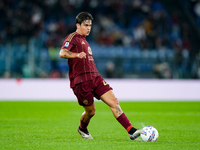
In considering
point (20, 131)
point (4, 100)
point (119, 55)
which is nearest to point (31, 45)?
point (4, 100)

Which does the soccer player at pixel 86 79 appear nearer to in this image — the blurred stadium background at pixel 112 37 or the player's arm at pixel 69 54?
the player's arm at pixel 69 54

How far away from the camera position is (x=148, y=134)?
5938 mm

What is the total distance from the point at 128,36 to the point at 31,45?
19.4ft

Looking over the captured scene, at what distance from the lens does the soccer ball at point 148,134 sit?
590 centimetres

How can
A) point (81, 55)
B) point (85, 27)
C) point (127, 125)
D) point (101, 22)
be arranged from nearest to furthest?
1. point (81, 55)
2. point (127, 125)
3. point (85, 27)
4. point (101, 22)

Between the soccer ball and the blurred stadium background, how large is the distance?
10879mm

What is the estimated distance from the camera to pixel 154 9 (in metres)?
22.4

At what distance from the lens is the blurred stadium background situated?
17078 millimetres

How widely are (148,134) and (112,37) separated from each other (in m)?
14.5

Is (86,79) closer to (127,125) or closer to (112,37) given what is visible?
(127,125)

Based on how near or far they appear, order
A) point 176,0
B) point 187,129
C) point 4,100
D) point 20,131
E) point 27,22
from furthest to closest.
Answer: point 176,0 → point 27,22 → point 4,100 → point 187,129 → point 20,131

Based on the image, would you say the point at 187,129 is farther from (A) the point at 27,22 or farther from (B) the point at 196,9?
(B) the point at 196,9

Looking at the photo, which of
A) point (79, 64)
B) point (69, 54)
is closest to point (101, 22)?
point (79, 64)

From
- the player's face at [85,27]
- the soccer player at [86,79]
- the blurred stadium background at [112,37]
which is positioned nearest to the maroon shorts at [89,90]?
the soccer player at [86,79]
